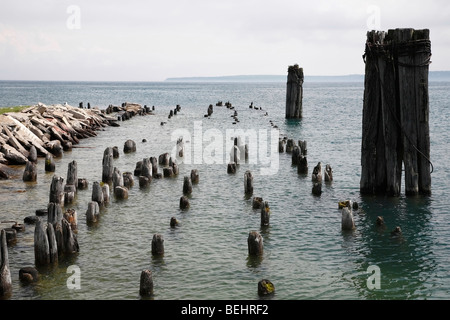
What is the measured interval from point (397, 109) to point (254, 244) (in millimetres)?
8819

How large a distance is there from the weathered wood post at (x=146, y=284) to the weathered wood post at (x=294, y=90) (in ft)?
151

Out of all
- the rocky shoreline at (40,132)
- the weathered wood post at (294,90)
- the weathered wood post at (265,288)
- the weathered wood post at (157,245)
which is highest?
the weathered wood post at (294,90)

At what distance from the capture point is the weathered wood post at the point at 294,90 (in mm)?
57375

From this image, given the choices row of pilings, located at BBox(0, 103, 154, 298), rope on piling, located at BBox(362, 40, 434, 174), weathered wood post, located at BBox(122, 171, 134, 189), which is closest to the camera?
row of pilings, located at BBox(0, 103, 154, 298)

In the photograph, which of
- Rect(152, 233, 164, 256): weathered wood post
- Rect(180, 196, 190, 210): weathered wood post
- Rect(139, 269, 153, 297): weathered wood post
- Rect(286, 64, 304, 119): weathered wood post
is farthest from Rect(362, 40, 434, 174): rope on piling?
Rect(286, 64, 304, 119): weathered wood post

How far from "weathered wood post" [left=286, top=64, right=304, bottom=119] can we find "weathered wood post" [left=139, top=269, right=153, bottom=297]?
1811 inches

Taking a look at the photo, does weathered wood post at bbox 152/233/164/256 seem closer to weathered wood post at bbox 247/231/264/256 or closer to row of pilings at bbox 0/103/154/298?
row of pilings at bbox 0/103/154/298

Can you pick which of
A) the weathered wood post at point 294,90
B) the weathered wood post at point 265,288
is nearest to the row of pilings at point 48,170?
the weathered wood post at point 265,288

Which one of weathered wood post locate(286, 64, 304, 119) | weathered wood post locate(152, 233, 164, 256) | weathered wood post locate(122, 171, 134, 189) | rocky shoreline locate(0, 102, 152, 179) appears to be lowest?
weathered wood post locate(152, 233, 164, 256)

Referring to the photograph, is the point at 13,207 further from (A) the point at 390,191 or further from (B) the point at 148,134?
(B) the point at 148,134

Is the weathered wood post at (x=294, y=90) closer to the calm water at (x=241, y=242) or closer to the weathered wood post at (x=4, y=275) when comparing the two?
the calm water at (x=241, y=242)

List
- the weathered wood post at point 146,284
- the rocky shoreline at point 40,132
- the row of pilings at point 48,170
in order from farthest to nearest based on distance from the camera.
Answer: the rocky shoreline at point 40,132
the row of pilings at point 48,170
the weathered wood post at point 146,284

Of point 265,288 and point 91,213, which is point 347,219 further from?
point 91,213

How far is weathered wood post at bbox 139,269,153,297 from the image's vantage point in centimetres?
1335
